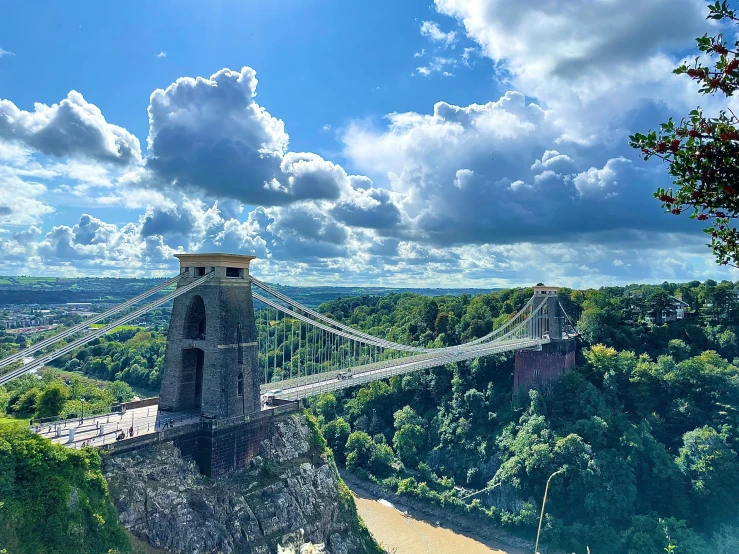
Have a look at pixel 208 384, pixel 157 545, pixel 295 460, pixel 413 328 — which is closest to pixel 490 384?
pixel 413 328

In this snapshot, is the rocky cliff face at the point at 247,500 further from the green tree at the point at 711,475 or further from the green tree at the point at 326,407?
the green tree at the point at 326,407

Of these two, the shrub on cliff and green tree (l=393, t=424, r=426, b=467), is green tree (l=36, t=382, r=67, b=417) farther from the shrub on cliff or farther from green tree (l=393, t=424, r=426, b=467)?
green tree (l=393, t=424, r=426, b=467)

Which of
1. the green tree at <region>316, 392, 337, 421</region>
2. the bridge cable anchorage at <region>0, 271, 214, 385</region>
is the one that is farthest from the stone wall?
the bridge cable anchorage at <region>0, 271, 214, 385</region>

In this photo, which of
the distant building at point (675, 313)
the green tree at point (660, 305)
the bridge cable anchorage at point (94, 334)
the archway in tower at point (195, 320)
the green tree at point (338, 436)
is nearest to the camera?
the bridge cable anchorage at point (94, 334)

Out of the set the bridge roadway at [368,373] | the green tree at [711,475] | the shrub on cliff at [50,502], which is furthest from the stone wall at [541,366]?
the shrub on cliff at [50,502]

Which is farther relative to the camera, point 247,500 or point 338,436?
point 338,436

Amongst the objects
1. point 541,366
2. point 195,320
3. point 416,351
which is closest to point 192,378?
point 195,320

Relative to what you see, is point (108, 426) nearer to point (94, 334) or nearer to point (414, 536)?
point (94, 334)
